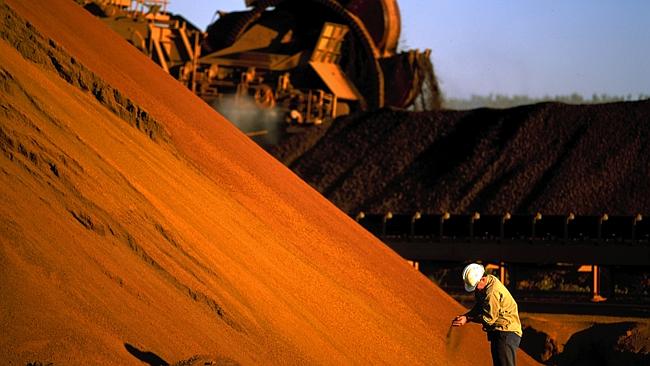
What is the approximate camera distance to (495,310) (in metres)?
10.3

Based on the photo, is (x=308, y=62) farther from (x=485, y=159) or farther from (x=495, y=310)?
(x=495, y=310)

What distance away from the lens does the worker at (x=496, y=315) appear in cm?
1030

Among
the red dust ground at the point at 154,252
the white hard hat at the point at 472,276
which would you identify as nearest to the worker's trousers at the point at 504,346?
the white hard hat at the point at 472,276

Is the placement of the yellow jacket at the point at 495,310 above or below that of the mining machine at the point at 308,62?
above

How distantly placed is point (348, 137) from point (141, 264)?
31247mm

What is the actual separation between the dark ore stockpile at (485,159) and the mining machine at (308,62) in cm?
262

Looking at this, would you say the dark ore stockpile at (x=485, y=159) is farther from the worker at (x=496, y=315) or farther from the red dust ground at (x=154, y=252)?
the worker at (x=496, y=315)

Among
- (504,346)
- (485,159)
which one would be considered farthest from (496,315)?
(485,159)

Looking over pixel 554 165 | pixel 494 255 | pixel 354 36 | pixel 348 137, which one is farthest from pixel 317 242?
pixel 354 36

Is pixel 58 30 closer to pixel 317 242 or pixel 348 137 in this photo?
pixel 317 242

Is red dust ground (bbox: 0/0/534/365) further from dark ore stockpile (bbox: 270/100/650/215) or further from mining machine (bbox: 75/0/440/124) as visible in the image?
mining machine (bbox: 75/0/440/124)

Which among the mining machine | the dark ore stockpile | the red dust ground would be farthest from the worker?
the mining machine

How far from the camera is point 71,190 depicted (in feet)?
33.0

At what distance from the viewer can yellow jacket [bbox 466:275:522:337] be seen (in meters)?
10.3
